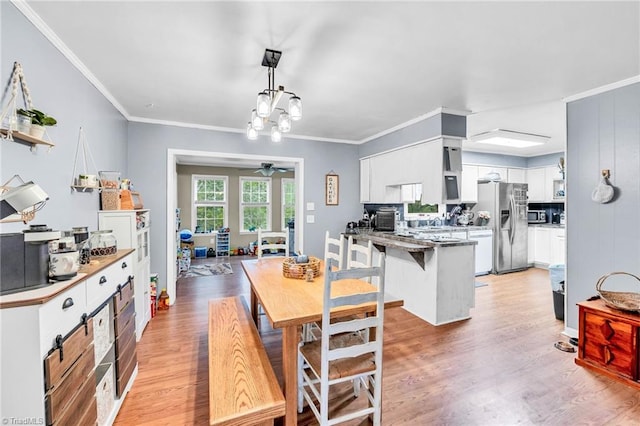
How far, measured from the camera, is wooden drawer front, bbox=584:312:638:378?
7.14 ft

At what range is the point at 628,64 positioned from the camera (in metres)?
2.31

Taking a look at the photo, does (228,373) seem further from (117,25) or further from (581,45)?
(581,45)

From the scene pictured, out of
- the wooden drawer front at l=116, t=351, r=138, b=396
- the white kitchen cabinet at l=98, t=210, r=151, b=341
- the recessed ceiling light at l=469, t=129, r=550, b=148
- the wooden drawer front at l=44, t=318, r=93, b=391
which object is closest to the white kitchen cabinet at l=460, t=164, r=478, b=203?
the recessed ceiling light at l=469, t=129, r=550, b=148

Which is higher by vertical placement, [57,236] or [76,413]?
[57,236]

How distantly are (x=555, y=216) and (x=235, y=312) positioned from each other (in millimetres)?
7153

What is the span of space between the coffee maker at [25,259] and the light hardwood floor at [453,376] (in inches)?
46.2

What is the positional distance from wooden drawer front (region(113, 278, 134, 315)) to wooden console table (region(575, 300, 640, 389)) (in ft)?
11.9

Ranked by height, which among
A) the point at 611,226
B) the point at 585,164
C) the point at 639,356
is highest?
the point at 585,164


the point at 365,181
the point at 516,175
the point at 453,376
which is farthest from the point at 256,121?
the point at 516,175

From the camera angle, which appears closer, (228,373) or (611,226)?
(228,373)

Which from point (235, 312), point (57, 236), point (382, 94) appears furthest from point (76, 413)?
point (382, 94)

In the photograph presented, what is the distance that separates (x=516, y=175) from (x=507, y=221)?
1.60 meters

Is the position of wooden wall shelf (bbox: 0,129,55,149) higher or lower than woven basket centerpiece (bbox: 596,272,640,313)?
higher

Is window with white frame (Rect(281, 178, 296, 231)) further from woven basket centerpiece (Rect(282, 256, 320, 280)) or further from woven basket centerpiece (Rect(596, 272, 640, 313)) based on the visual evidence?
woven basket centerpiece (Rect(596, 272, 640, 313))
